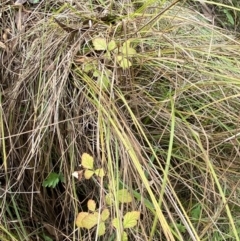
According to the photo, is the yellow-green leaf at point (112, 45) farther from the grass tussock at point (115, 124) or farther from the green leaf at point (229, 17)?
the green leaf at point (229, 17)

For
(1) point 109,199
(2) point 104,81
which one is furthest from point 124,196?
(2) point 104,81

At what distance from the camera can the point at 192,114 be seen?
1.18m

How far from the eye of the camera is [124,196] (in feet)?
3.51

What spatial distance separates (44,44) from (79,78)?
0.14m

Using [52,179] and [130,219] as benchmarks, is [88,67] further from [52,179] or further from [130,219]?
[130,219]

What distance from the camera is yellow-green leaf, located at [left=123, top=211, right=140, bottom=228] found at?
1.02 meters

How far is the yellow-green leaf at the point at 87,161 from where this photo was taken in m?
1.08

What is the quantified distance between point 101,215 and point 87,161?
12cm

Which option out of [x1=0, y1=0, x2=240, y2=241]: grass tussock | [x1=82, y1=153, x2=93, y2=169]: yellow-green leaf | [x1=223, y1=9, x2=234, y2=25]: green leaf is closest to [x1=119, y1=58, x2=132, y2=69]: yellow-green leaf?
[x1=0, y1=0, x2=240, y2=241]: grass tussock

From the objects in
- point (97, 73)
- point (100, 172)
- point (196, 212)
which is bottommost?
point (196, 212)

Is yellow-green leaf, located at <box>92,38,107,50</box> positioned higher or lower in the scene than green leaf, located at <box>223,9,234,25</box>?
higher

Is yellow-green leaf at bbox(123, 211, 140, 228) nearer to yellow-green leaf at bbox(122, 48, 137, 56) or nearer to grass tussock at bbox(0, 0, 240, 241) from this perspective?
grass tussock at bbox(0, 0, 240, 241)

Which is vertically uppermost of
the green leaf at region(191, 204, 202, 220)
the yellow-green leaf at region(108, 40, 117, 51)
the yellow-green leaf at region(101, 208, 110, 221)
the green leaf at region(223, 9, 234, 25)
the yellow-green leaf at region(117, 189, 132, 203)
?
the yellow-green leaf at region(108, 40, 117, 51)

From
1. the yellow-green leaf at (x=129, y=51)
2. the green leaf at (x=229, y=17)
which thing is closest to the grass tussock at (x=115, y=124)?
the yellow-green leaf at (x=129, y=51)
